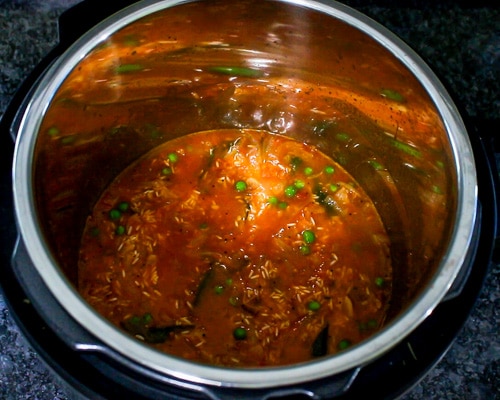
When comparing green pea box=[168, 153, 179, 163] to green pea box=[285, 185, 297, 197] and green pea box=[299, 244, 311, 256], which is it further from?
green pea box=[299, 244, 311, 256]

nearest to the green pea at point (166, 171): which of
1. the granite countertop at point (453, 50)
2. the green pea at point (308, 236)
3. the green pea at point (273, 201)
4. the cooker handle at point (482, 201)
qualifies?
the green pea at point (273, 201)

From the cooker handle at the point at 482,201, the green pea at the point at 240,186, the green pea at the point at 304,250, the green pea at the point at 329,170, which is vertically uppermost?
the cooker handle at the point at 482,201

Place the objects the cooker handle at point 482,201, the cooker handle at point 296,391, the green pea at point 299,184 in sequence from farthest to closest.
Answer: the green pea at point 299,184 → the cooker handle at point 482,201 → the cooker handle at point 296,391

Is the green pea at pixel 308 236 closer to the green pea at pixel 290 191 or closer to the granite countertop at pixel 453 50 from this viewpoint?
A: the green pea at pixel 290 191

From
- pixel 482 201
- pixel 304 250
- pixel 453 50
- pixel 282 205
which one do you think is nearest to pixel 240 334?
pixel 304 250

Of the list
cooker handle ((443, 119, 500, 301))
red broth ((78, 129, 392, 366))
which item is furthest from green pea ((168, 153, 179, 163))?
cooker handle ((443, 119, 500, 301))

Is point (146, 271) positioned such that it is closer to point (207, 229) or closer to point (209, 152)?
point (207, 229)

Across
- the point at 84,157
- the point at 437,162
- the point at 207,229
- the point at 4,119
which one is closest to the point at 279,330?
the point at 207,229
